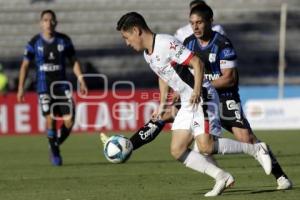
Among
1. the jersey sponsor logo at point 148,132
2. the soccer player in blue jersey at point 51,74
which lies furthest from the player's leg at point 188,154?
the soccer player in blue jersey at point 51,74

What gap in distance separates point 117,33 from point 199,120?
68.7 ft

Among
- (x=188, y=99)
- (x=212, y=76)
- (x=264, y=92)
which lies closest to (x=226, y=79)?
(x=212, y=76)

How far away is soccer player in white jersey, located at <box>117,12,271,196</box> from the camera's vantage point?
9.12m

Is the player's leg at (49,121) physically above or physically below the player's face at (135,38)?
below

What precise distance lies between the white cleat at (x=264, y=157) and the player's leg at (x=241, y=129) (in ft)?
1.23

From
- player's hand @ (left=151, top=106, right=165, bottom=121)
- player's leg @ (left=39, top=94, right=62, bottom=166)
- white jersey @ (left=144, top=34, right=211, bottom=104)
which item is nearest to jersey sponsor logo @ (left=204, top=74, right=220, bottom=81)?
player's hand @ (left=151, top=106, right=165, bottom=121)

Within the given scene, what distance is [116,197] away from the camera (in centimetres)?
945

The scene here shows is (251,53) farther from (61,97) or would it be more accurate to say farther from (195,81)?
(195,81)

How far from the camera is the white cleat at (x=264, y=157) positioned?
954 centimetres

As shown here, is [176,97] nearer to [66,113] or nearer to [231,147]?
[231,147]

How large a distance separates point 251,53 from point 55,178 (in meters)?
18.5

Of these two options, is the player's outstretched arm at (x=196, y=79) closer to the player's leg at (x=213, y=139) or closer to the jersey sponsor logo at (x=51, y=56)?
the player's leg at (x=213, y=139)

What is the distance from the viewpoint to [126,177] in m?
12.0

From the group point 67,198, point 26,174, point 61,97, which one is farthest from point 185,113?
point 61,97
